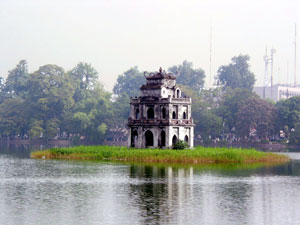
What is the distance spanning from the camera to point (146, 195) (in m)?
50.8

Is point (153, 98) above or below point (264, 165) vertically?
above

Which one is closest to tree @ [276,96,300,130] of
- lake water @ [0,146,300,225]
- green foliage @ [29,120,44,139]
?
green foliage @ [29,120,44,139]

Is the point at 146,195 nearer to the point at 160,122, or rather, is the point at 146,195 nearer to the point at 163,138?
the point at 160,122

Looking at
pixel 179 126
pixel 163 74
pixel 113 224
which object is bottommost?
pixel 113 224

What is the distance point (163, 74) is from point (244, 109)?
2743 inches

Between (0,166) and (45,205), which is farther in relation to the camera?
(0,166)

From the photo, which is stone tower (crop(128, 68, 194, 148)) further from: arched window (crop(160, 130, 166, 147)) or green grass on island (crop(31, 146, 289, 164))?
green grass on island (crop(31, 146, 289, 164))

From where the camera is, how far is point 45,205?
44.8 metres

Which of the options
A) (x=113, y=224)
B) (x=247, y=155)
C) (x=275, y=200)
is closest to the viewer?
(x=113, y=224)

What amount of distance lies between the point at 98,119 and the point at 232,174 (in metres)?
104

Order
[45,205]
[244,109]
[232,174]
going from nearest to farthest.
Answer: [45,205] < [232,174] < [244,109]

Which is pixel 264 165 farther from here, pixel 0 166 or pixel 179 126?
pixel 0 166

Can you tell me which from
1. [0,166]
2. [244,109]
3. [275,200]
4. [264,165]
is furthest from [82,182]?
[244,109]

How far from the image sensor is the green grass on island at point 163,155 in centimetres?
8250
